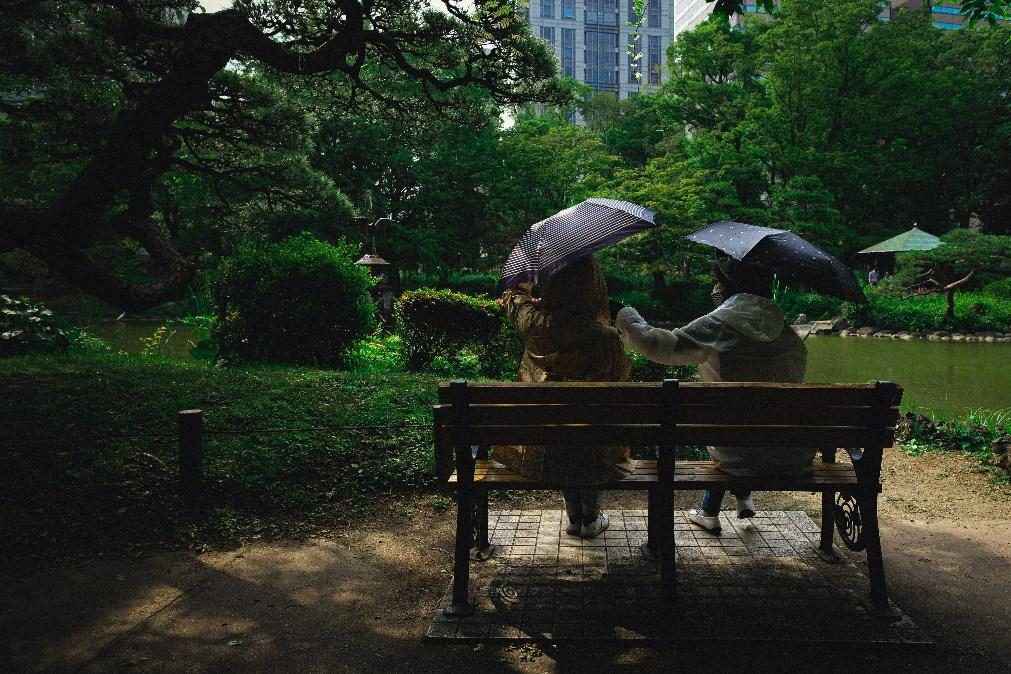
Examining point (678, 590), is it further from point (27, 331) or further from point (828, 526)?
point (27, 331)

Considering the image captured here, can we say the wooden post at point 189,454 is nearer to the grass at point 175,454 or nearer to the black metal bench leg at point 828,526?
the grass at point 175,454

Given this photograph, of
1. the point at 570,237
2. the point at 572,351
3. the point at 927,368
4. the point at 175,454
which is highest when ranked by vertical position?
the point at 570,237

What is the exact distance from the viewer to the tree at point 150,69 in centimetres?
635

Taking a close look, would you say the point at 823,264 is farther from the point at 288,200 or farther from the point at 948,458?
the point at 288,200

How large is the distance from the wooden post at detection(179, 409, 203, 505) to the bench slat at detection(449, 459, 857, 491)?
2043 millimetres

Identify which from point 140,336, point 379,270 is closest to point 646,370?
point 379,270

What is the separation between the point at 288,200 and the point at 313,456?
16.4 feet

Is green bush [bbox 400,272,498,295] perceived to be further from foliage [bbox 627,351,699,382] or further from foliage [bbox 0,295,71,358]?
foliage [bbox 627,351,699,382]

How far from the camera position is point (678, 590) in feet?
10.5

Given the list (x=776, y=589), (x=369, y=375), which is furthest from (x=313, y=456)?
(x=776, y=589)

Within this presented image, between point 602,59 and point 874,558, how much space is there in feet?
313

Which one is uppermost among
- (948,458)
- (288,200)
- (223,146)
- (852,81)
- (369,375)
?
(852,81)

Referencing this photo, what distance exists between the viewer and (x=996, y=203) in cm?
2977

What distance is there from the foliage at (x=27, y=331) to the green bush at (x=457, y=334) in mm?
4844
